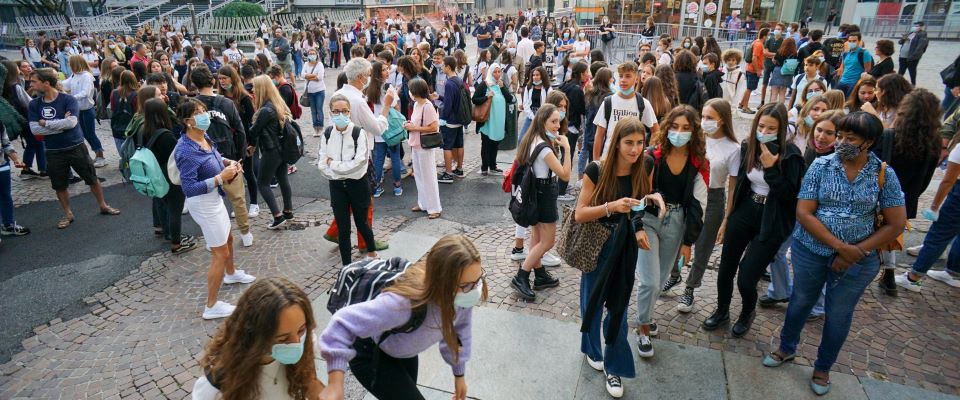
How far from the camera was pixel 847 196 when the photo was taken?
3.26 metres

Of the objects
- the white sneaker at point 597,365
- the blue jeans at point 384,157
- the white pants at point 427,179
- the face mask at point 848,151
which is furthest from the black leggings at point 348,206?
the face mask at point 848,151

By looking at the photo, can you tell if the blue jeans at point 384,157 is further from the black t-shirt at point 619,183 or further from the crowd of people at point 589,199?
the black t-shirt at point 619,183

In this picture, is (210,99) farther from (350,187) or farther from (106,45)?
(106,45)

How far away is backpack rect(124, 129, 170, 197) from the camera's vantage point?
505 centimetres

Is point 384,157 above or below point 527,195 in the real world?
below

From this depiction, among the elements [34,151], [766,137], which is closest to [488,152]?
[766,137]

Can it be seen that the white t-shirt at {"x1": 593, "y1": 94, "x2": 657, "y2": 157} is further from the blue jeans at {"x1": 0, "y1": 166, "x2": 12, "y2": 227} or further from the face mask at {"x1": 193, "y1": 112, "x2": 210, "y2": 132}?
the blue jeans at {"x1": 0, "y1": 166, "x2": 12, "y2": 227}

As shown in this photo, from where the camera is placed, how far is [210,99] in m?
6.18

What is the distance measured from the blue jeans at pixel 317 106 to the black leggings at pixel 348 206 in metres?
5.87

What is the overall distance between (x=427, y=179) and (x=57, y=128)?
4.46 m

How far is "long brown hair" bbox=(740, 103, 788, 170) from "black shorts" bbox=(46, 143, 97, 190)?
7522 millimetres

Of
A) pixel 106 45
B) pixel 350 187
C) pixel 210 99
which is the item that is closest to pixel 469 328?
pixel 350 187

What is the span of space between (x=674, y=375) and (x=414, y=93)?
4397 mm

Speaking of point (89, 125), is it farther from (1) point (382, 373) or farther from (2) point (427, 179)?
(1) point (382, 373)
